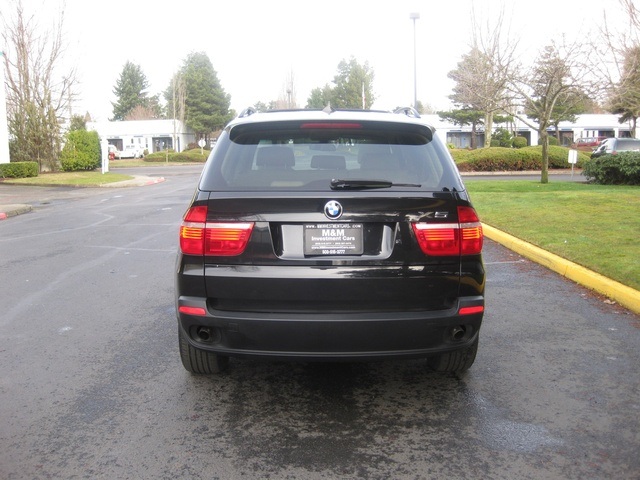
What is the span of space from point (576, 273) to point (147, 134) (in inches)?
2983

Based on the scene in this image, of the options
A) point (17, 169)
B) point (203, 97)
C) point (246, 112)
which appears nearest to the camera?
point (246, 112)

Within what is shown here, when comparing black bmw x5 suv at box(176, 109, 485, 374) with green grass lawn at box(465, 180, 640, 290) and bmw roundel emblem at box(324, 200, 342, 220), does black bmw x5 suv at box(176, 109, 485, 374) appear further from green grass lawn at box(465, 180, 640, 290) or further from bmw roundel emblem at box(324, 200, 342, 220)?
green grass lawn at box(465, 180, 640, 290)

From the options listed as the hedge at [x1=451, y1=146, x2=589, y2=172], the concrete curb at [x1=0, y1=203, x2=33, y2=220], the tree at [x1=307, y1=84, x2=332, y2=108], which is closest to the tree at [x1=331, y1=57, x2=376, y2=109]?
the tree at [x1=307, y1=84, x2=332, y2=108]

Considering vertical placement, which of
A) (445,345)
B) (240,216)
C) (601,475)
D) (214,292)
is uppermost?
(240,216)

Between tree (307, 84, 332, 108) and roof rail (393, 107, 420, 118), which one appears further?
tree (307, 84, 332, 108)

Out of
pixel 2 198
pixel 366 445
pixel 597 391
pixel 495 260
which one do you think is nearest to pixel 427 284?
pixel 366 445

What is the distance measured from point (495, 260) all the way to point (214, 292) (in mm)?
5938

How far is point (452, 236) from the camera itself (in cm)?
362

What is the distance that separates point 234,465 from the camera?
3180 millimetres

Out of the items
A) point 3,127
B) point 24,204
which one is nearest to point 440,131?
point 3,127

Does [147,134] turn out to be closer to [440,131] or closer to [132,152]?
[132,152]

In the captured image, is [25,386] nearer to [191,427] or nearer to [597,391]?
[191,427]

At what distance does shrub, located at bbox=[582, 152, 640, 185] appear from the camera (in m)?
18.1

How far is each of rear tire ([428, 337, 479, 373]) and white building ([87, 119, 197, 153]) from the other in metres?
73.8
